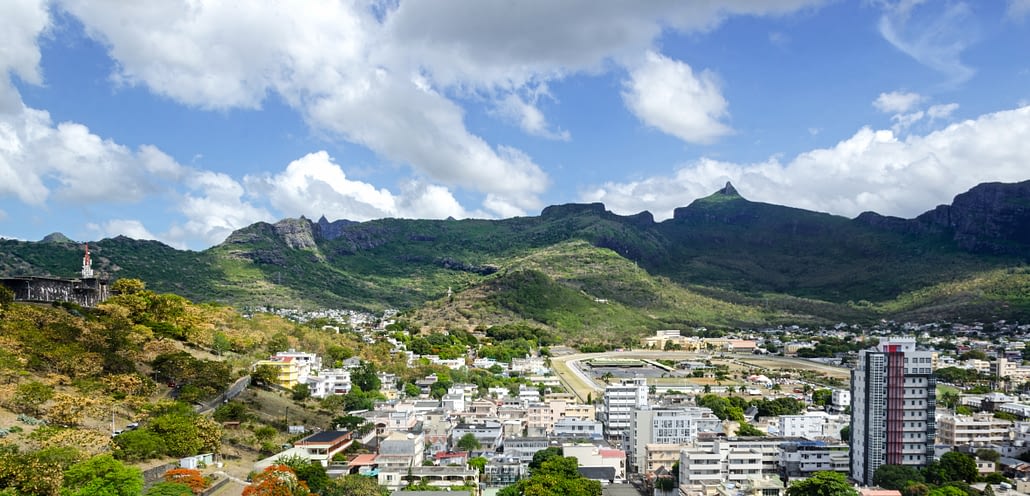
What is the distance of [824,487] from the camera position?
3362 cm

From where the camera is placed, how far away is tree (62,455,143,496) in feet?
94.5

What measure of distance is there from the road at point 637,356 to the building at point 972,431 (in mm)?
28345

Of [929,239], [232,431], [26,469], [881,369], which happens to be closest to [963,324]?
[929,239]

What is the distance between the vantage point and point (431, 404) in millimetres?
58000

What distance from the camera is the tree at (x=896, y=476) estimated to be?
37441 mm

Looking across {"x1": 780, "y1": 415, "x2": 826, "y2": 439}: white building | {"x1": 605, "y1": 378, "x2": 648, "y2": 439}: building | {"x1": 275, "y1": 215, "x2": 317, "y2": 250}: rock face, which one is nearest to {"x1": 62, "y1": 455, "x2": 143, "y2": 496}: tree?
{"x1": 605, "y1": 378, "x2": 648, "y2": 439}: building

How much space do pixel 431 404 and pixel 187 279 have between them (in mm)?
92162

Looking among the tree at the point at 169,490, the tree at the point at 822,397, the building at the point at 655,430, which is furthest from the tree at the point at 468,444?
the tree at the point at 822,397

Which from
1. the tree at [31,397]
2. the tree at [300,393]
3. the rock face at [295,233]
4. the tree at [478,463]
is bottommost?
the tree at [478,463]

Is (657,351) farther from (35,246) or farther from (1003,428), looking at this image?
(35,246)

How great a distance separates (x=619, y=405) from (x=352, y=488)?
24.7 metres

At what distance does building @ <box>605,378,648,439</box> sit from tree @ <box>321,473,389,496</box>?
22032mm

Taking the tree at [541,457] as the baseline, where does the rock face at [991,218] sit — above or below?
above

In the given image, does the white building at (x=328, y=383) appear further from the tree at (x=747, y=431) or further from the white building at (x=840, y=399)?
the white building at (x=840, y=399)
